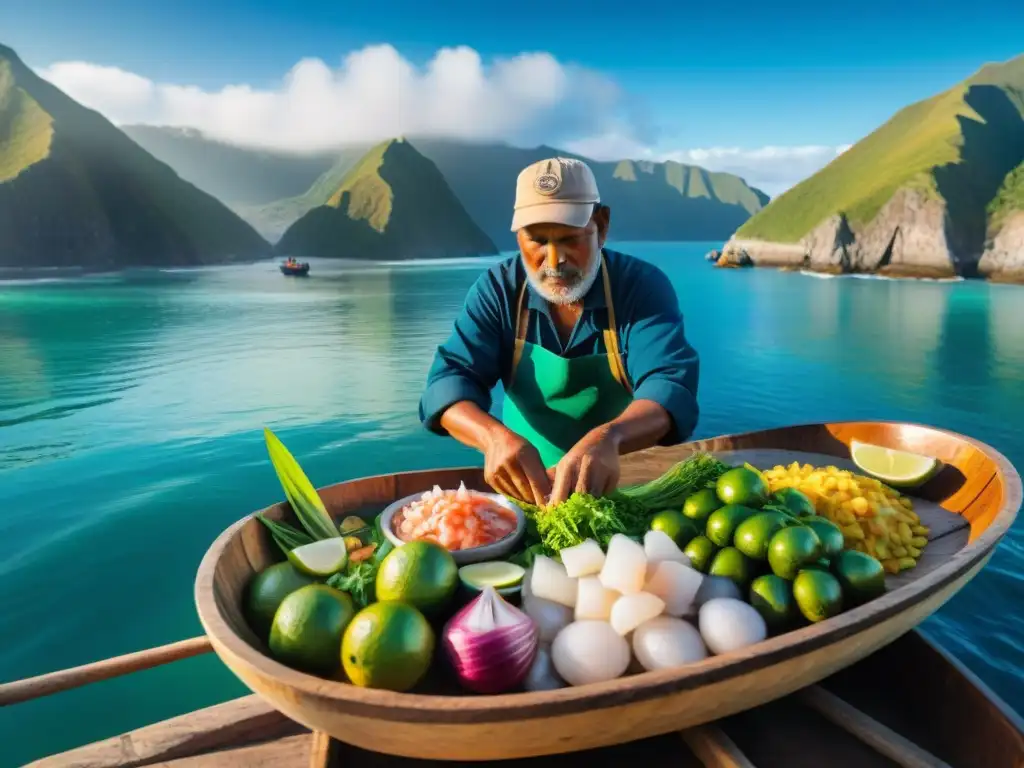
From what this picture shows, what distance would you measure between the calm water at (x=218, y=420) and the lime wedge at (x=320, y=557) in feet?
14.5

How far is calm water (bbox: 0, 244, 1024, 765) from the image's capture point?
739 cm

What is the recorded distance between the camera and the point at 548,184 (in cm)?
337

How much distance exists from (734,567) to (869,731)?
2.14 feet

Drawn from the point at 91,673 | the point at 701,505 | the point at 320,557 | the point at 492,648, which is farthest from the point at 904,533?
the point at 91,673

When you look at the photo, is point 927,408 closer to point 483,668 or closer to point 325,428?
point 325,428

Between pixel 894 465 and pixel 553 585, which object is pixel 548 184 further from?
pixel 894 465

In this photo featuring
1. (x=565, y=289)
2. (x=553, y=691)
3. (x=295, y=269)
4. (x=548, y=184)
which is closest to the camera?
(x=553, y=691)

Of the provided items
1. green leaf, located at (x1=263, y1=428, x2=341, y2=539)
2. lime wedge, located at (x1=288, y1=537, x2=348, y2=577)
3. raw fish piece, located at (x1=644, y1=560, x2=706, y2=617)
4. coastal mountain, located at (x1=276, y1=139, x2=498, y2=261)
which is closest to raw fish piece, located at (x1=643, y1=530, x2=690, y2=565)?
raw fish piece, located at (x1=644, y1=560, x2=706, y2=617)

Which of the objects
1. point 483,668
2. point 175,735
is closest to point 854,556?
point 483,668

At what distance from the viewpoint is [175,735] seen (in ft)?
8.27

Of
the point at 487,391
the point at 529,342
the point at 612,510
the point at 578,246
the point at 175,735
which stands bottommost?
the point at 175,735

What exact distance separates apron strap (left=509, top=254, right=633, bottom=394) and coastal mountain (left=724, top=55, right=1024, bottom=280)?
80.1 metres

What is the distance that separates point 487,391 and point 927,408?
746 inches

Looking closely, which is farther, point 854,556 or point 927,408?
point 927,408
